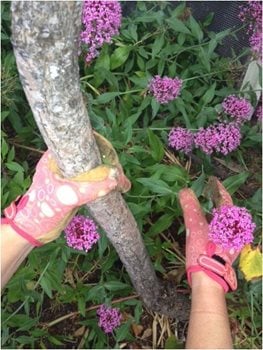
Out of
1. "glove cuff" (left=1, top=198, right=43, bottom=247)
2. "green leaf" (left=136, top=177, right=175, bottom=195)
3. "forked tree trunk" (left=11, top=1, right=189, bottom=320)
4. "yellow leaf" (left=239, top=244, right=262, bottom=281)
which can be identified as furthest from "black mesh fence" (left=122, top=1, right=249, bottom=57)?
"glove cuff" (left=1, top=198, right=43, bottom=247)

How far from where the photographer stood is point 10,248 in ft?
3.49

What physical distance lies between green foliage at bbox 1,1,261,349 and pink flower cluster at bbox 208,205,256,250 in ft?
0.76

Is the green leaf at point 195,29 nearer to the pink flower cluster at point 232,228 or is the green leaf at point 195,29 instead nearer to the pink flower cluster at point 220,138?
the pink flower cluster at point 220,138

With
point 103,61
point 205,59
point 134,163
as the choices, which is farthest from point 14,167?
point 205,59

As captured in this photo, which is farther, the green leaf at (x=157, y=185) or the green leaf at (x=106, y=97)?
the green leaf at (x=106, y=97)

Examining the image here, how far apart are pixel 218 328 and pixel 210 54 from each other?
83 cm

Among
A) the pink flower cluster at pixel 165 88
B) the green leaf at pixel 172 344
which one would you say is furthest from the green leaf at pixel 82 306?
the pink flower cluster at pixel 165 88

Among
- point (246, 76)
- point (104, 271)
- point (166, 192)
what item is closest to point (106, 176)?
point (166, 192)

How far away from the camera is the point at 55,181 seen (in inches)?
37.3

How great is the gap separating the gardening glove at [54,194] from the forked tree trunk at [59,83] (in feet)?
0.07

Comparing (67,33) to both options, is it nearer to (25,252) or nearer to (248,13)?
(25,252)

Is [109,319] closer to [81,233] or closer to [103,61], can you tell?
[81,233]

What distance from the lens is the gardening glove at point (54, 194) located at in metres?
0.94

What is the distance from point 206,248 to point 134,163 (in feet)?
1.06
